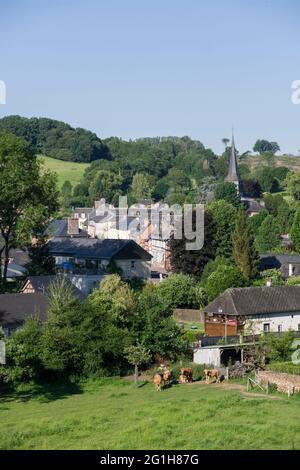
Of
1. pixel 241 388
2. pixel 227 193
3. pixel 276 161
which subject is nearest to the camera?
pixel 241 388

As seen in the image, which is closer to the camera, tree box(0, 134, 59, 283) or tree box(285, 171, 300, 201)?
tree box(0, 134, 59, 283)

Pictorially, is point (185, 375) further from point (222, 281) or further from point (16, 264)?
point (16, 264)

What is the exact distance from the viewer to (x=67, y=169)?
510ft

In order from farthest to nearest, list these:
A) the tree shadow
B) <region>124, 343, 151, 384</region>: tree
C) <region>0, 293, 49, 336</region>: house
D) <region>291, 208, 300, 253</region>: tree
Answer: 1. <region>291, 208, 300, 253</region>: tree
2. <region>0, 293, 49, 336</region>: house
3. <region>124, 343, 151, 384</region>: tree
4. the tree shadow

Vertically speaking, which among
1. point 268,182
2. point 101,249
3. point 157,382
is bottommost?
Answer: point 157,382

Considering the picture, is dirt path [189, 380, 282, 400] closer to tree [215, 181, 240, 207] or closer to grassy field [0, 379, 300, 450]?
grassy field [0, 379, 300, 450]

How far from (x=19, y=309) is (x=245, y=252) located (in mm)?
23004

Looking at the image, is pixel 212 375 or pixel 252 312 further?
pixel 252 312

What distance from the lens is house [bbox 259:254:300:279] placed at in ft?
199

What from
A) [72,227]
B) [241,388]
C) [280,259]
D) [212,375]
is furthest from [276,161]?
[241,388]

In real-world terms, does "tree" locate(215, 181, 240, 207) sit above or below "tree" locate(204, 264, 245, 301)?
above

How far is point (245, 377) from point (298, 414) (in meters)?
6.26

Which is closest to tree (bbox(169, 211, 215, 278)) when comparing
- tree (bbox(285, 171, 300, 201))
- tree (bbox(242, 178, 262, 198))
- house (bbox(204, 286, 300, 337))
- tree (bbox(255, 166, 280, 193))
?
house (bbox(204, 286, 300, 337))

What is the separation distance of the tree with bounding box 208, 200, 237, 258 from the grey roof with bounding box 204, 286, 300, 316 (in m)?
17.9
